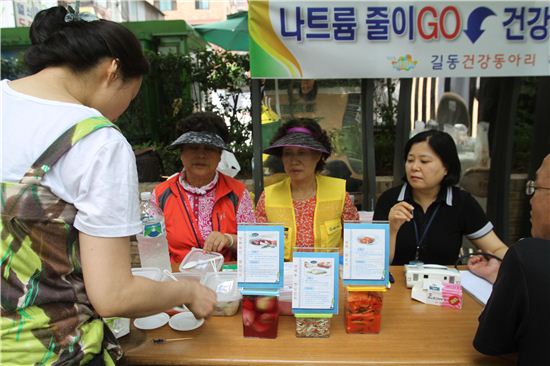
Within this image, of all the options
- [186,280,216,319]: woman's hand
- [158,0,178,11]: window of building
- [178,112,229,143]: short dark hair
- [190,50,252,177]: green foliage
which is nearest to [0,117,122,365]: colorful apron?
[186,280,216,319]: woman's hand

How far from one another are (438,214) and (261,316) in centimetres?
132

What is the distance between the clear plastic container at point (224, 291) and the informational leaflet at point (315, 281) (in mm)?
304

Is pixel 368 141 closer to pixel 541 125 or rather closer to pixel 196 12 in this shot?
pixel 541 125

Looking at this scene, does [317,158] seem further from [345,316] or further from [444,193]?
[345,316]

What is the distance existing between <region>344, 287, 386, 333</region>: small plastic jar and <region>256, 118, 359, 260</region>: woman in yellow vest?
83 centimetres

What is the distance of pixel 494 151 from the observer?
12.9 ft

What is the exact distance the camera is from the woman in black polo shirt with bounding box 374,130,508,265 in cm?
204

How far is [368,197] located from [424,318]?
2254mm

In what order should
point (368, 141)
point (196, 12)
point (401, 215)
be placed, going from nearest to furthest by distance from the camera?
1. point (401, 215)
2. point (368, 141)
3. point (196, 12)

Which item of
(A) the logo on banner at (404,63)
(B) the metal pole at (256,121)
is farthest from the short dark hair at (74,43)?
(A) the logo on banner at (404,63)

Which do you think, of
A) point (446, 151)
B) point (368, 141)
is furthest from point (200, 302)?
point (368, 141)

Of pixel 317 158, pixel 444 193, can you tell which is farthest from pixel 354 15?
pixel 444 193

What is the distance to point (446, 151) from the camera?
204 cm

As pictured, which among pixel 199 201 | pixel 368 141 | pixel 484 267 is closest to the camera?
pixel 484 267
